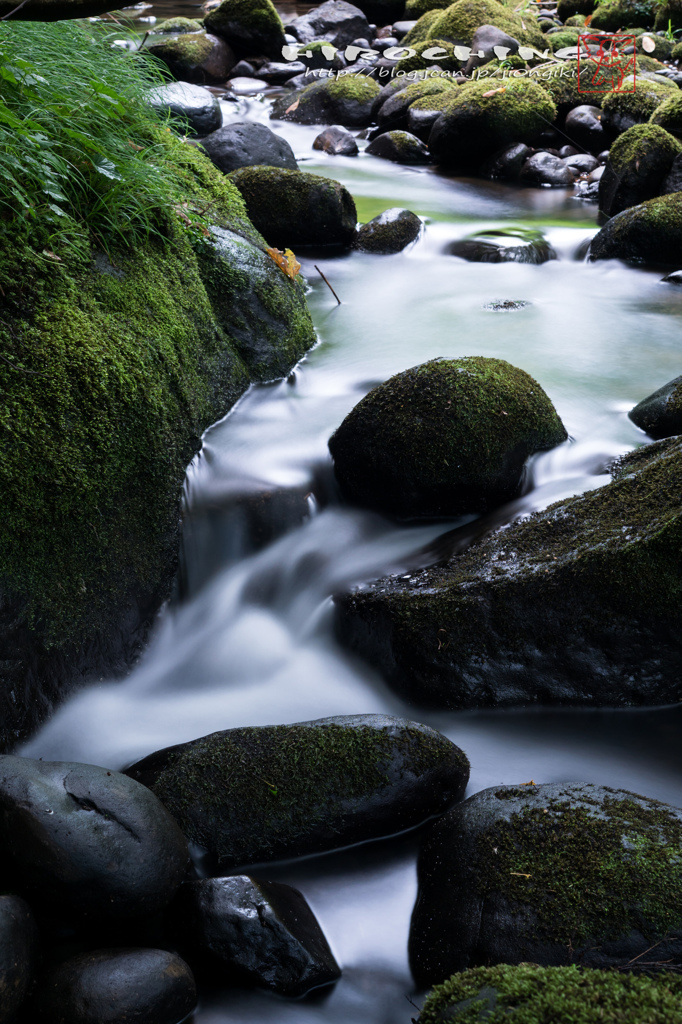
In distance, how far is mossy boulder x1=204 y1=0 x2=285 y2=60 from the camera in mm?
15750

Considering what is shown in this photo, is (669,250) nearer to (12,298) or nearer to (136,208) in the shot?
(136,208)

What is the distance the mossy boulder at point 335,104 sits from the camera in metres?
12.8

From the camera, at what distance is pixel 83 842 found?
1.95 meters

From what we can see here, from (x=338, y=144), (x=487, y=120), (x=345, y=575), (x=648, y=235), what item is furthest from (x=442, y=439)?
(x=338, y=144)

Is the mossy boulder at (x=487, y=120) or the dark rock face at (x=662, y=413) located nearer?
the dark rock face at (x=662, y=413)

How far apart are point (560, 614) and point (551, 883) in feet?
3.59

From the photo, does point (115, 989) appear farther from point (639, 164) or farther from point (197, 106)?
point (197, 106)

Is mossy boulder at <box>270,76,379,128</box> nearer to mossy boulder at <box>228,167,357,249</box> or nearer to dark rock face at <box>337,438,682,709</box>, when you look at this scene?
mossy boulder at <box>228,167,357,249</box>

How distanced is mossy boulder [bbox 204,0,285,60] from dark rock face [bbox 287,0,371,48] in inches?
63.7

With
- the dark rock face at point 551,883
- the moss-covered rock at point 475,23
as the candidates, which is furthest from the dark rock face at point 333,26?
the dark rock face at point 551,883

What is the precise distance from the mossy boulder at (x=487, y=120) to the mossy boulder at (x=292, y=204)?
436cm

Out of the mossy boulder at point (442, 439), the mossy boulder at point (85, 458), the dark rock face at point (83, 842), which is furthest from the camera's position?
the mossy boulder at point (442, 439)

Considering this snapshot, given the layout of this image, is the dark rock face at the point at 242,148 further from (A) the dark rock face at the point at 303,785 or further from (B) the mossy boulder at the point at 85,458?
(A) the dark rock face at the point at 303,785

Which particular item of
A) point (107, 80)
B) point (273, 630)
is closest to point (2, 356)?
point (273, 630)
